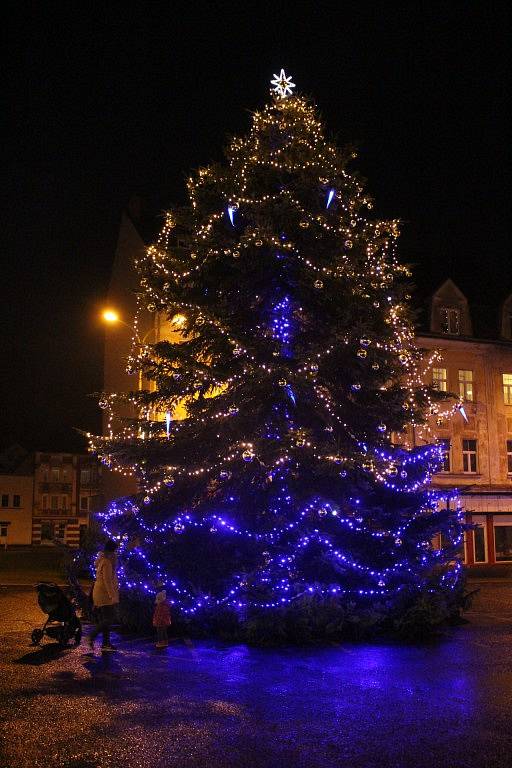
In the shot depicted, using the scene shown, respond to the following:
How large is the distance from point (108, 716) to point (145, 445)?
7.53 m

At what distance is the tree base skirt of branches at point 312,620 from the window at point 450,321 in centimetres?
2416

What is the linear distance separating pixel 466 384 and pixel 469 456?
365cm

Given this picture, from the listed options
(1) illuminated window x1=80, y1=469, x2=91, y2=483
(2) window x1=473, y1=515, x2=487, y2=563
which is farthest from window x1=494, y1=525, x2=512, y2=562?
(1) illuminated window x1=80, y1=469, x2=91, y2=483

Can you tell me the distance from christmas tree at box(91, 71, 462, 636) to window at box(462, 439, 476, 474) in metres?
20.7

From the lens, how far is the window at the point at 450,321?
35969mm

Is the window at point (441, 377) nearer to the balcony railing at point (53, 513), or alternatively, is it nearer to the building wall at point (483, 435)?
the building wall at point (483, 435)

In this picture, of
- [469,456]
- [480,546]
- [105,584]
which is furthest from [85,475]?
[105,584]

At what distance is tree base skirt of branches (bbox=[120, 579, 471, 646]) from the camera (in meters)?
12.3

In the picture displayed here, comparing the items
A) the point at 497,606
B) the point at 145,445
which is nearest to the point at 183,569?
the point at 145,445

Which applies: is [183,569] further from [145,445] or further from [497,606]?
[497,606]

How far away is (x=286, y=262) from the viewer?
48.6ft

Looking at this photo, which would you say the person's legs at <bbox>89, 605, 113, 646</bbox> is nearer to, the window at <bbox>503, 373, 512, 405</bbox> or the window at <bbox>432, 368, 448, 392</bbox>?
the window at <bbox>432, 368, 448, 392</bbox>

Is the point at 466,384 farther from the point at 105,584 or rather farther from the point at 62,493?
the point at 62,493

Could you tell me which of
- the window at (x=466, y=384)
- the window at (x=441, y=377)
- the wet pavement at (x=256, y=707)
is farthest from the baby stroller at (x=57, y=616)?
the window at (x=466, y=384)
